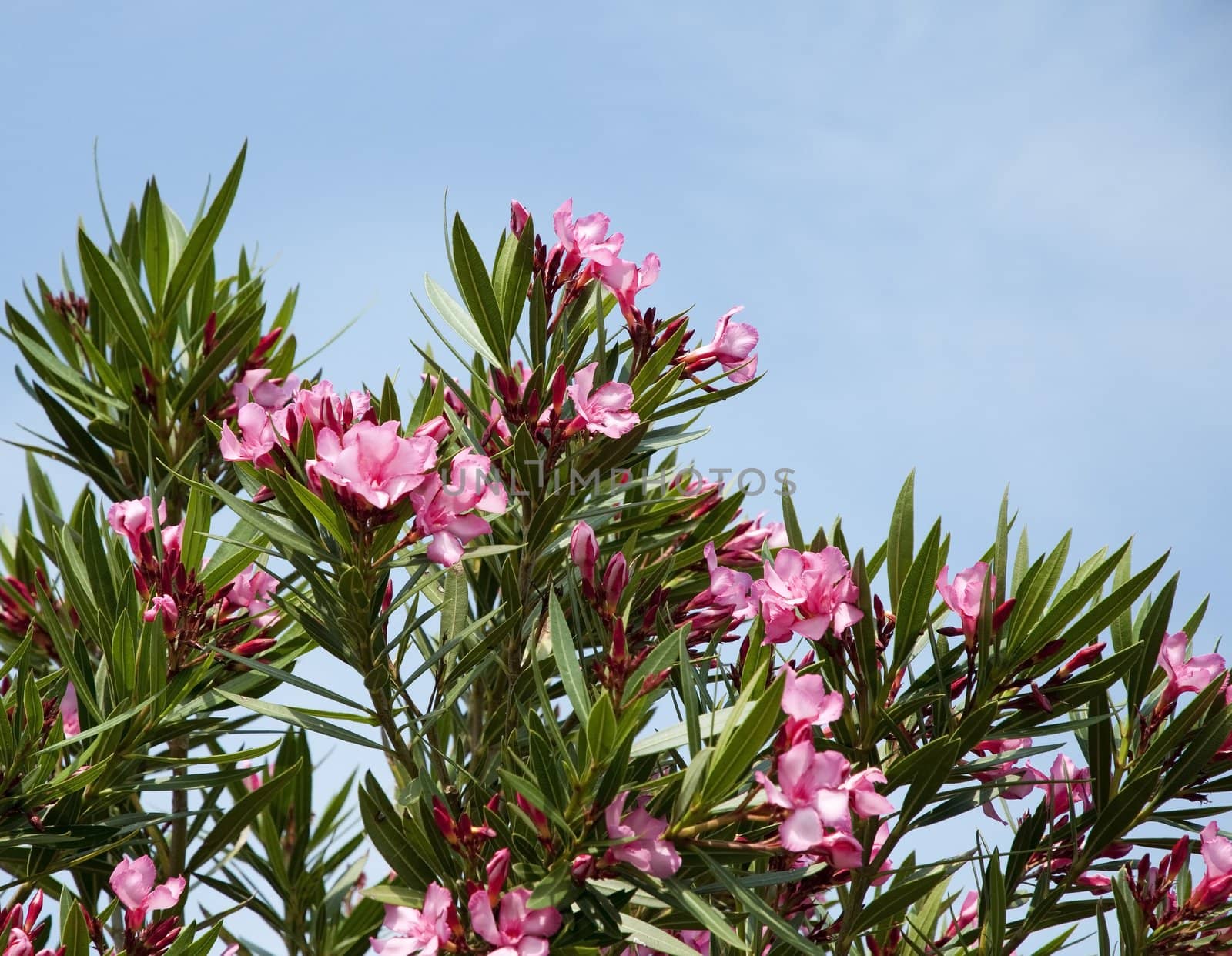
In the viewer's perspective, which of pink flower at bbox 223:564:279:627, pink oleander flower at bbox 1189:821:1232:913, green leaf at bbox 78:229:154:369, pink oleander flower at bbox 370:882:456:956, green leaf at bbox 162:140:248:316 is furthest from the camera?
green leaf at bbox 162:140:248:316

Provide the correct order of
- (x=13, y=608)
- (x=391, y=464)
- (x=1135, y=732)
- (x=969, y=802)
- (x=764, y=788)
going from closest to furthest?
(x=764, y=788) → (x=391, y=464) → (x=969, y=802) → (x=1135, y=732) → (x=13, y=608)

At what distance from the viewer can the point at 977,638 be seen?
56.2 inches

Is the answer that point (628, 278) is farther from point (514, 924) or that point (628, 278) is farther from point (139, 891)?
point (139, 891)

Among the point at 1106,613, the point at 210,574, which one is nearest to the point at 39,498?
the point at 210,574

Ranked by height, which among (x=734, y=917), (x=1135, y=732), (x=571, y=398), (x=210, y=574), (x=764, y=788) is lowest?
(x=734, y=917)

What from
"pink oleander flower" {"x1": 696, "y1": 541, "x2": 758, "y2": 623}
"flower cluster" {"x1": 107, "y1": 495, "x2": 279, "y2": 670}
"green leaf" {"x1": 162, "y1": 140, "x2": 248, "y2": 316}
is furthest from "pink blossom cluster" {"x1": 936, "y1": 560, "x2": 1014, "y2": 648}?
"green leaf" {"x1": 162, "y1": 140, "x2": 248, "y2": 316}

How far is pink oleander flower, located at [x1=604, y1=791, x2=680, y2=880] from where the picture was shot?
1.16m

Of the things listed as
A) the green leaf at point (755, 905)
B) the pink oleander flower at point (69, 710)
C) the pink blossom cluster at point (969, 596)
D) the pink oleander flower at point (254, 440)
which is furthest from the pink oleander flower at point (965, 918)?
the pink oleander flower at point (69, 710)

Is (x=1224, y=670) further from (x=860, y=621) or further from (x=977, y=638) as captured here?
(x=860, y=621)

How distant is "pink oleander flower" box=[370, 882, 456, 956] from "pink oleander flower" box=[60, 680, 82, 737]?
0.84 metres

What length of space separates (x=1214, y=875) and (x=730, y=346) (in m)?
0.99

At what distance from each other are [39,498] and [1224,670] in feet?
7.75

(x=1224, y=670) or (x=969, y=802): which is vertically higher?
(x=1224, y=670)

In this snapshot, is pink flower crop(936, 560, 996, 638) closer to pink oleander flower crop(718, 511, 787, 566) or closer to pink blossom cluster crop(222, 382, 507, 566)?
pink oleander flower crop(718, 511, 787, 566)
